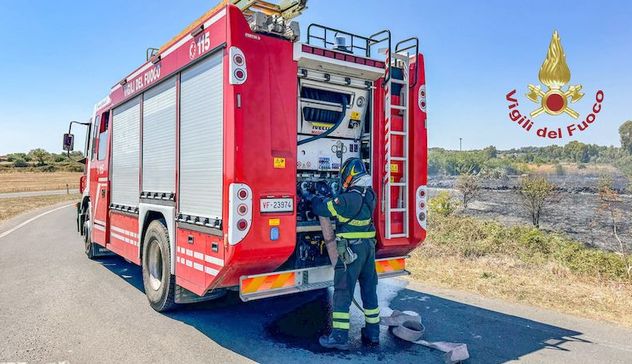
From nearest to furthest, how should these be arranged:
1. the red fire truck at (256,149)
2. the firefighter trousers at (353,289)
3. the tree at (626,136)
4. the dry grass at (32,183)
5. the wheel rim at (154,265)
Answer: the red fire truck at (256,149) → the firefighter trousers at (353,289) → the wheel rim at (154,265) → the dry grass at (32,183) → the tree at (626,136)

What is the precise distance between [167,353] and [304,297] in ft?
7.95

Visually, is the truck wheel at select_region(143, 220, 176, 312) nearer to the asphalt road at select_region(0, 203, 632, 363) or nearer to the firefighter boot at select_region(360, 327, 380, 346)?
the asphalt road at select_region(0, 203, 632, 363)

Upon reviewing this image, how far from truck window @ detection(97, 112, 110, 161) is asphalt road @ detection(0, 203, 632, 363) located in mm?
2293

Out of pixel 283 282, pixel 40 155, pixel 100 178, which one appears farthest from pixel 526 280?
pixel 40 155

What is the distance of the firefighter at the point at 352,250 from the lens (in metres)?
4.56

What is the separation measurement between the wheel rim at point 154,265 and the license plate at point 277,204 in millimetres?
2134

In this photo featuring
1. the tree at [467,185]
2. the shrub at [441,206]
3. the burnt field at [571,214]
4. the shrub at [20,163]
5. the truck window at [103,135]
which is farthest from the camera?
the shrub at [20,163]

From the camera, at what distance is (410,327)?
481 cm

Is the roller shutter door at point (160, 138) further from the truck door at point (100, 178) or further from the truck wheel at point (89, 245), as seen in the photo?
the truck wheel at point (89, 245)

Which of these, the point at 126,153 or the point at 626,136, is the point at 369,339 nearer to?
the point at 126,153

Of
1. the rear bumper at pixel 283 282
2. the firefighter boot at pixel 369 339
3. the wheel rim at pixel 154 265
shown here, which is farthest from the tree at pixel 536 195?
the wheel rim at pixel 154 265

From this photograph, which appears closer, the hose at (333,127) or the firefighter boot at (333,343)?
the firefighter boot at (333,343)

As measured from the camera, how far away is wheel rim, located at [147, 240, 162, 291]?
5.73 meters

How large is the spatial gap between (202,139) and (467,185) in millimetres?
20968
